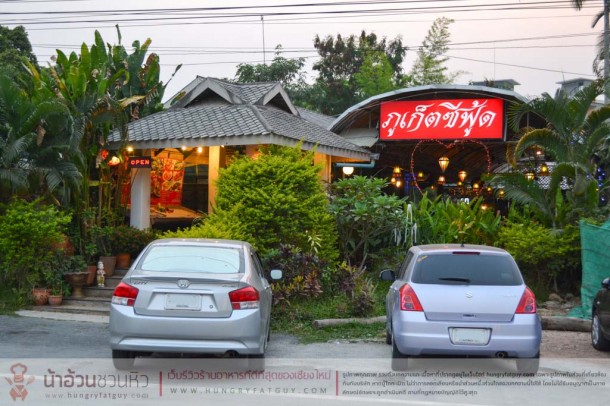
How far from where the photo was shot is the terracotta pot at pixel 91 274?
14938 mm

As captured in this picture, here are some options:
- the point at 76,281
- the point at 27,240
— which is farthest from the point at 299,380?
the point at 27,240

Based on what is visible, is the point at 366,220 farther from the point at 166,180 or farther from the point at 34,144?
the point at 34,144

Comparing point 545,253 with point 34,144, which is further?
point 34,144

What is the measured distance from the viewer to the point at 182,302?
798cm

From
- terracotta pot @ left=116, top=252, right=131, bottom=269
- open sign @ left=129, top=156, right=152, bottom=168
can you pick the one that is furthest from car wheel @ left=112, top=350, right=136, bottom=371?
open sign @ left=129, top=156, right=152, bottom=168

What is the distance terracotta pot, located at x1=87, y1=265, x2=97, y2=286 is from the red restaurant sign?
8875mm

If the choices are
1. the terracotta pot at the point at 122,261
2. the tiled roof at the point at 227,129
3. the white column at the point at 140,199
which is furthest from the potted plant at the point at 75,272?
the tiled roof at the point at 227,129

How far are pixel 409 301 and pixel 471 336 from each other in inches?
31.7

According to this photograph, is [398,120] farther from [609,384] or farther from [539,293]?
[609,384]

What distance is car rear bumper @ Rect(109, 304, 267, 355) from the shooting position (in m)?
7.89

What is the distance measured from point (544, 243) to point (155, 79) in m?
11.9

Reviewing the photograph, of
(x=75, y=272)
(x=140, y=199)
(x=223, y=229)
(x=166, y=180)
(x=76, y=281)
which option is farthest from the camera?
(x=166, y=180)

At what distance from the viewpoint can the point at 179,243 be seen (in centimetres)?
907

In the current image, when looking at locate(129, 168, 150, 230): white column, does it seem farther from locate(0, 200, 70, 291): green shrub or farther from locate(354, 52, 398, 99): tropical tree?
locate(354, 52, 398, 99): tropical tree
